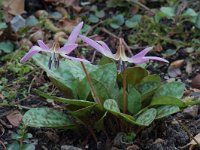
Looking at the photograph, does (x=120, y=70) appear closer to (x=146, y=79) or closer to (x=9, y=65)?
(x=146, y=79)

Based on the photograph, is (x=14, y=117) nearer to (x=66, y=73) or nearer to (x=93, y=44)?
(x=66, y=73)

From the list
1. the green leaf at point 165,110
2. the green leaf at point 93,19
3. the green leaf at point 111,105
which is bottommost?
the green leaf at point 93,19

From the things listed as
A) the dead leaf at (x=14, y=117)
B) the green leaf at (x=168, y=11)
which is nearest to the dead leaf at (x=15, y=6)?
the green leaf at (x=168, y=11)

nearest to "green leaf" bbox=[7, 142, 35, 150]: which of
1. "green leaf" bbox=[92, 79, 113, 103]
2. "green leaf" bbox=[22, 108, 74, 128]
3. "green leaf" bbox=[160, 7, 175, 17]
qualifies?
"green leaf" bbox=[22, 108, 74, 128]

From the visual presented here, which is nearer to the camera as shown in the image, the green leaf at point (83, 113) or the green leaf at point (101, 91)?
the green leaf at point (83, 113)

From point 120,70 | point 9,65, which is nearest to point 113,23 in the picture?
point 9,65

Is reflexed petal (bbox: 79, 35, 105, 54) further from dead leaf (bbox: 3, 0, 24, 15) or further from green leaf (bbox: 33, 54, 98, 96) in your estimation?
dead leaf (bbox: 3, 0, 24, 15)

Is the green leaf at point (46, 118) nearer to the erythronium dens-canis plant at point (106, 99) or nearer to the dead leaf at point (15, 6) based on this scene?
the erythronium dens-canis plant at point (106, 99)

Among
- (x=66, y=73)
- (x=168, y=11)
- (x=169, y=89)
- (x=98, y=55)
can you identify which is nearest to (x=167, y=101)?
(x=169, y=89)
